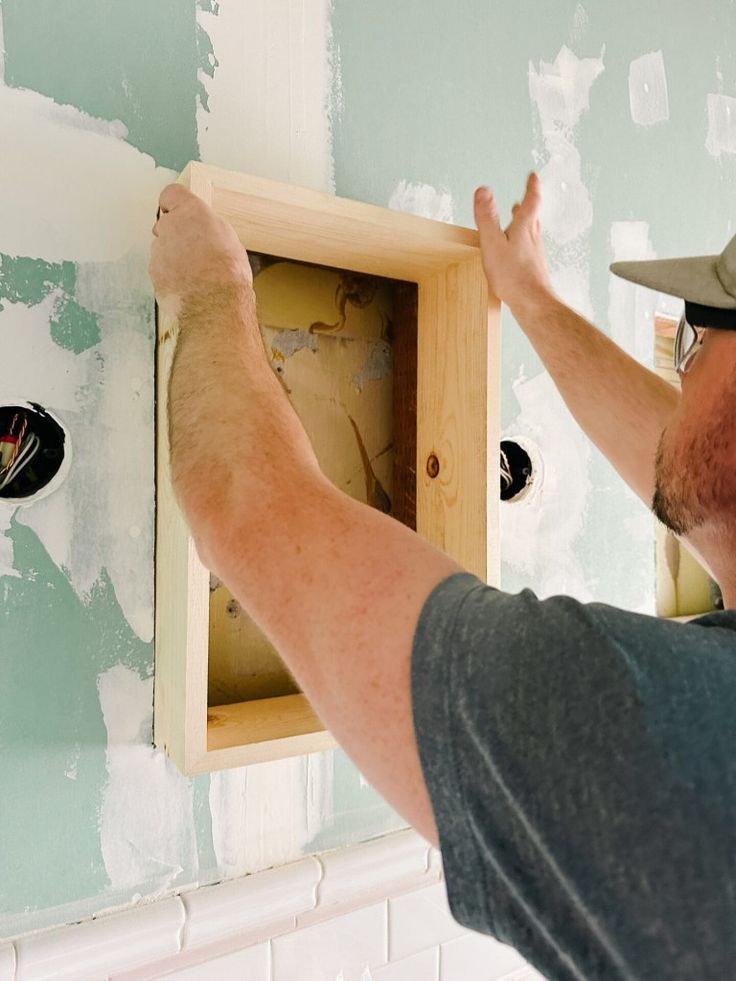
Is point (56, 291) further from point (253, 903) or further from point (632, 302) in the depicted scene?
point (632, 302)

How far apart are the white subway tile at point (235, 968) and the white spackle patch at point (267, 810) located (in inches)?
4.2

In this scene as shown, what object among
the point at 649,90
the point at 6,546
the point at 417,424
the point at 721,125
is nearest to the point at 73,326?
the point at 6,546

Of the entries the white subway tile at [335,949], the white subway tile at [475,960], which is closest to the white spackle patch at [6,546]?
the white subway tile at [335,949]

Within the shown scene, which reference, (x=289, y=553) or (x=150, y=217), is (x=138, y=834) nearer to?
(x=289, y=553)

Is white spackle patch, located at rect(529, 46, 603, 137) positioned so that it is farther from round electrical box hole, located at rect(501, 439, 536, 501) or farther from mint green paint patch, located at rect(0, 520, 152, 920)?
mint green paint patch, located at rect(0, 520, 152, 920)

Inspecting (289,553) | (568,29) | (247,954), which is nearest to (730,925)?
(289,553)

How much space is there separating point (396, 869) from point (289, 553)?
2.22 feet

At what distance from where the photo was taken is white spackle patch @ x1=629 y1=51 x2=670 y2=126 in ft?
4.26

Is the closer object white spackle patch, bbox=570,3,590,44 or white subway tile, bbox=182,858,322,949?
white subway tile, bbox=182,858,322,949

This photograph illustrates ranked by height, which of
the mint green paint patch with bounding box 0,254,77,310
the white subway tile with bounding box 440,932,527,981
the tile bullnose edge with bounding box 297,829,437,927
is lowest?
the white subway tile with bounding box 440,932,527,981

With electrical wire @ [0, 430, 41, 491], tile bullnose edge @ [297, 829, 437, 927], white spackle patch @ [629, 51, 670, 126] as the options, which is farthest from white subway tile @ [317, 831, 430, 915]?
white spackle patch @ [629, 51, 670, 126]

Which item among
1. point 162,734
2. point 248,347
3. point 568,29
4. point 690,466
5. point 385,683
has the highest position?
point 568,29

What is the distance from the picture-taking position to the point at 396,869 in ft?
3.34

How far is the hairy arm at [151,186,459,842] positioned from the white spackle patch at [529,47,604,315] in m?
0.69
